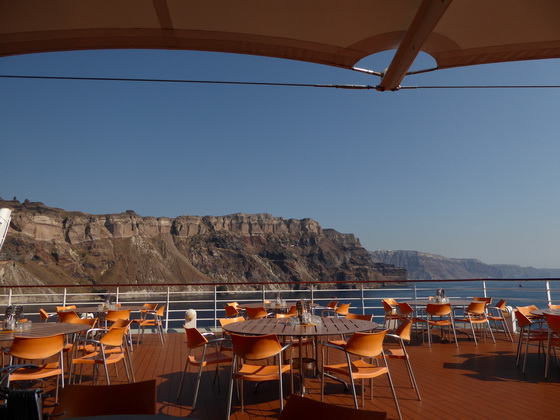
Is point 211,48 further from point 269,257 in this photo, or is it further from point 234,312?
point 269,257

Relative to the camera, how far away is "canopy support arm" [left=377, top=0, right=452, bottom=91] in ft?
6.71

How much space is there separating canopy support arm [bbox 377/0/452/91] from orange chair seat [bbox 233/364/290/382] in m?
2.23

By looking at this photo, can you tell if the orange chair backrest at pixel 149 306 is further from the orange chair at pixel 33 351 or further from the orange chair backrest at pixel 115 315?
the orange chair at pixel 33 351

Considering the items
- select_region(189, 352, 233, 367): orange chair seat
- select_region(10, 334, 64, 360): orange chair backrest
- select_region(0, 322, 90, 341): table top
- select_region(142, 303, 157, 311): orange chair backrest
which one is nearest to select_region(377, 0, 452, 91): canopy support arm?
select_region(189, 352, 233, 367): orange chair seat

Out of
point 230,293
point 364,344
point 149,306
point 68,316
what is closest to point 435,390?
point 364,344

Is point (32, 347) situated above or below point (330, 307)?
above

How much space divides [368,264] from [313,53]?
4558 inches

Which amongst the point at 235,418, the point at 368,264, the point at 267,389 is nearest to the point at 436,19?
the point at 235,418

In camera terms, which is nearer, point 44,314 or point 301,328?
point 301,328

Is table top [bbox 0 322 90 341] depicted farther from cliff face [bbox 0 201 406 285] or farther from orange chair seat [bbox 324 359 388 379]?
cliff face [bbox 0 201 406 285]

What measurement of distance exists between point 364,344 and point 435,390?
1.32 metres

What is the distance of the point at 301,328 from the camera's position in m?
3.66

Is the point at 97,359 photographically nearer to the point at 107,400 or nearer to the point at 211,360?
the point at 211,360

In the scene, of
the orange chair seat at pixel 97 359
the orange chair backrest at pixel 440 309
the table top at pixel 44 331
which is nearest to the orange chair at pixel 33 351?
the table top at pixel 44 331
